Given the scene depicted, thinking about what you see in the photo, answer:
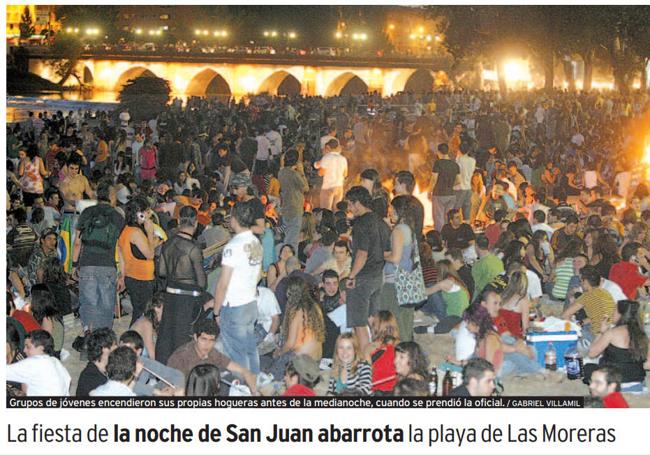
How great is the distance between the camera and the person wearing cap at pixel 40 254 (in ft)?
29.4

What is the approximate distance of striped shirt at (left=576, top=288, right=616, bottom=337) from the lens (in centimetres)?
857

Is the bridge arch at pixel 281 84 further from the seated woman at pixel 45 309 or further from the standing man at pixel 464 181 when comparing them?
the seated woman at pixel 45 309

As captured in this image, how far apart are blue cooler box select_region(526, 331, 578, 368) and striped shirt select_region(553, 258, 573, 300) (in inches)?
64.7

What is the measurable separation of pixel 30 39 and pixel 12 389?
3354 inches

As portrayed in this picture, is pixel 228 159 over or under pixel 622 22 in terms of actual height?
under

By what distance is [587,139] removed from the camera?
21.0 meters

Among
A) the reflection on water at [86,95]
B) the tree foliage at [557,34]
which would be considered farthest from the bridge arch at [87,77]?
the tree foliage at [557,34]

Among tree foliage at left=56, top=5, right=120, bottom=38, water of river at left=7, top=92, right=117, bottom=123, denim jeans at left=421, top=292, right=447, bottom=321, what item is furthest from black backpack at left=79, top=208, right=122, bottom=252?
tree foliage at left=56, top=5, right=120, bottom=38

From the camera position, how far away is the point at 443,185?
508 inches

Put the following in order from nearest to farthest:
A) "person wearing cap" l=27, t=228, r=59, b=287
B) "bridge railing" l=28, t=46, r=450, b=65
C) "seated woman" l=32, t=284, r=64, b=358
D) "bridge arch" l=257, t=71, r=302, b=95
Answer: "seated woman" l=32, t=284, r=64, b=358
"person wearing cap" l=27, t=228, r=59, b=287
"bridge railing" l=28, t=46, r=450, b=65
"bridge arch" l=257, t=71, r=302, b=95

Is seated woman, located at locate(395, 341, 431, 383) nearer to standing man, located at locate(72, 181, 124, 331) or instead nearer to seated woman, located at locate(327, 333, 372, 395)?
seated woman, located at locate(327, 333, 372, 395)

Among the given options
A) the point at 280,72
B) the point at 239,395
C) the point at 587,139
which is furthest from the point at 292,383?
the point at 280,72

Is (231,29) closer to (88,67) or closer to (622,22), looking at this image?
(88,67)

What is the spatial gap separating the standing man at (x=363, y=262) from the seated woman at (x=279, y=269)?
139cm
